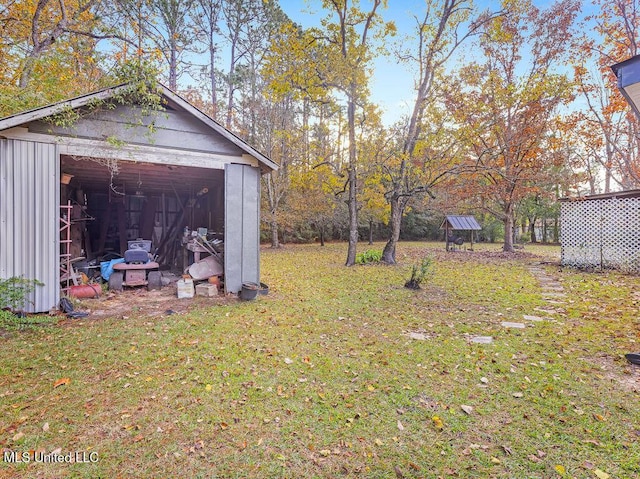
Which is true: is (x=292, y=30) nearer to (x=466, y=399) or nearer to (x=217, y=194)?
(x=217, y=194)

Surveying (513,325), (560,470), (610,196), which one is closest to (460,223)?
(610,196)

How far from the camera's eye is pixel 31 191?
16.7 feet

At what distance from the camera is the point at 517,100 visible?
39.7ft

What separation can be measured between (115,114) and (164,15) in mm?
11935

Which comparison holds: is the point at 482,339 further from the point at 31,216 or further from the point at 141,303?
the point at 31,216

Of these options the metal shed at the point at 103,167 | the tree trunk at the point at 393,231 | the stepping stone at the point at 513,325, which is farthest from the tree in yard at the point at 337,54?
the stepping stone at the point at 513,325

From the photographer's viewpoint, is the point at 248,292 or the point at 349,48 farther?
the point at 349,48

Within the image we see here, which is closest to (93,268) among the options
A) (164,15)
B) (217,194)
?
(217,194)

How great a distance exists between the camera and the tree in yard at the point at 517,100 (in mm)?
12758

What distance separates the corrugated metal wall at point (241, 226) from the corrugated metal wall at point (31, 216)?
2.80m

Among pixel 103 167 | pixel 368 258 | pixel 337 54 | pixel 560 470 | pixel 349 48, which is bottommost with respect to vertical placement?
pixel 560 470

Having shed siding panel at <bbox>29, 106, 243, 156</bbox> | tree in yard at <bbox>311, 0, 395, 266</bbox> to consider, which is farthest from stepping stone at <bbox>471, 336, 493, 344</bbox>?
tree in yard at <bbox>311, 0, 395, 266</bbox>

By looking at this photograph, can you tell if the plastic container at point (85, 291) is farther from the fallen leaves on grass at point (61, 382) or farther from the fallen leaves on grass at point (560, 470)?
the fallen leaves on grass at point (560, 470)

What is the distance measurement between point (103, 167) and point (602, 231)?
1429 centimetres
